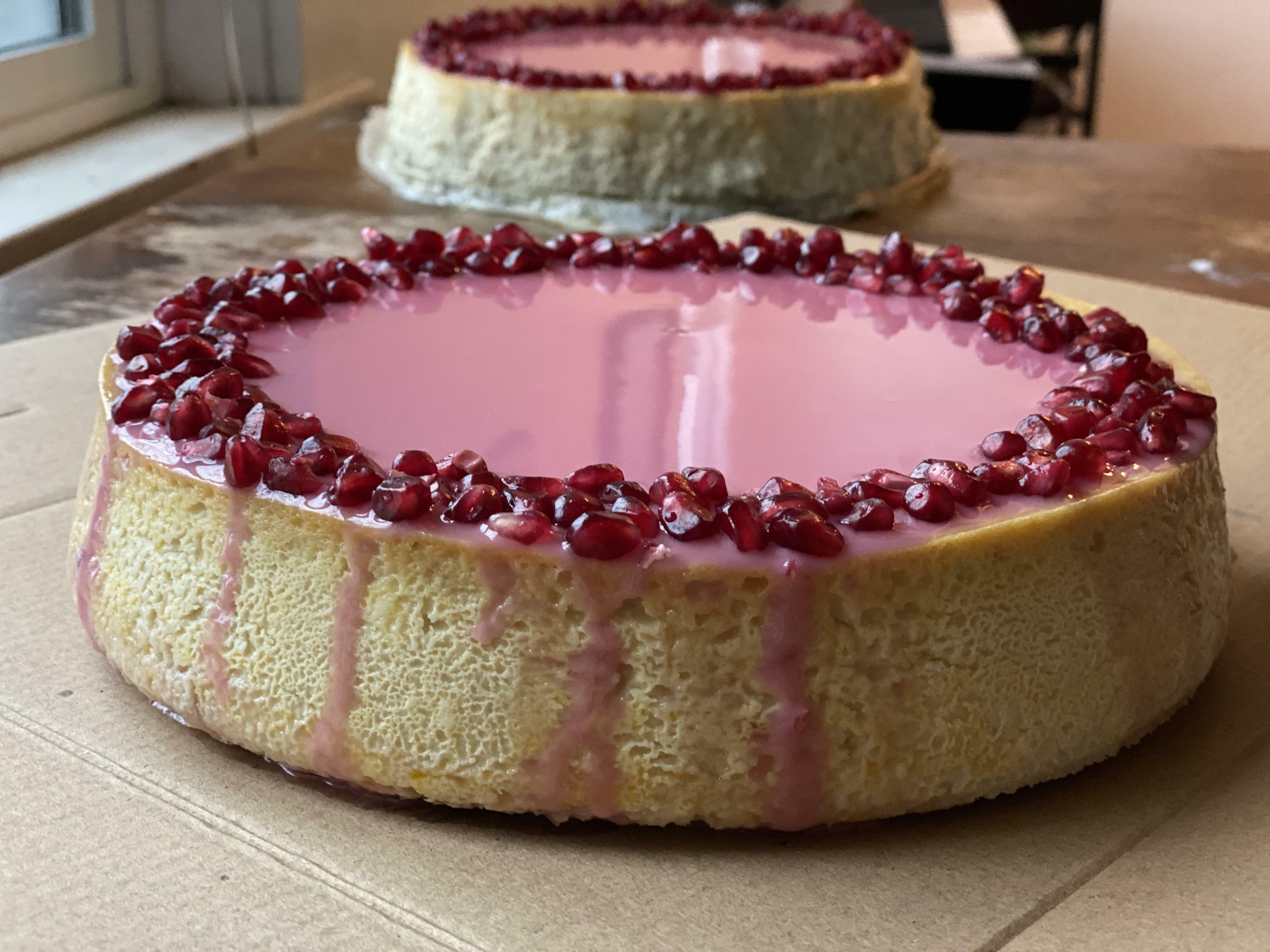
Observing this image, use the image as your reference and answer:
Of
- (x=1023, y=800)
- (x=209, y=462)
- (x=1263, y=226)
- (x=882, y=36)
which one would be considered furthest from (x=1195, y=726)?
(x=882, y=36)

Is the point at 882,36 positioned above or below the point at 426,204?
above

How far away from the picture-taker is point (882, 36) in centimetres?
338

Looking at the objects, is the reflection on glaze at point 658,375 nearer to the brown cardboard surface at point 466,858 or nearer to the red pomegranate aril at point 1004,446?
the red pomegranate aril at point 1004,446

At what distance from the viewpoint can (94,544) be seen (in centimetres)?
130

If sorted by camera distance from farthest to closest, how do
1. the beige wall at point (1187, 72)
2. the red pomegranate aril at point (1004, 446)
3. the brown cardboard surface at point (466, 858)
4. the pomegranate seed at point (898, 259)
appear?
the beige wall at point (1187, 72)
the pomegranate seed at point (898, 259)
the red pomegranate aril at point (1004, 446)
the brown cardboard surface at point (466, 858)

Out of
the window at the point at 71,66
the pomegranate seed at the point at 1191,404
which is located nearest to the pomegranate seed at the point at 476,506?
the pomegranate seed at the point at 1191,404

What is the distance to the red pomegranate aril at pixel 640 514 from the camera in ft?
3.51

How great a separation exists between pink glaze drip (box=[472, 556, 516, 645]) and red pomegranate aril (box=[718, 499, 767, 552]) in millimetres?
151

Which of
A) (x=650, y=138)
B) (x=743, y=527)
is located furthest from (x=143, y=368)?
(x=650, y=138)

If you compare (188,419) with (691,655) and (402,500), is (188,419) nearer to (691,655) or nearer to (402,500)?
(402,500)

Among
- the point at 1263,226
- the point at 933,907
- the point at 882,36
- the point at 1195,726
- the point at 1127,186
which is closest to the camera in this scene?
the point at 933,907

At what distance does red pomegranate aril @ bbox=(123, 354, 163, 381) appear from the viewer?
4.42 feet

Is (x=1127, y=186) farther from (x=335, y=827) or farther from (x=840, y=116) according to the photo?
(x=335, y=827)

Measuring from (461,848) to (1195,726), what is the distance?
63 cm
